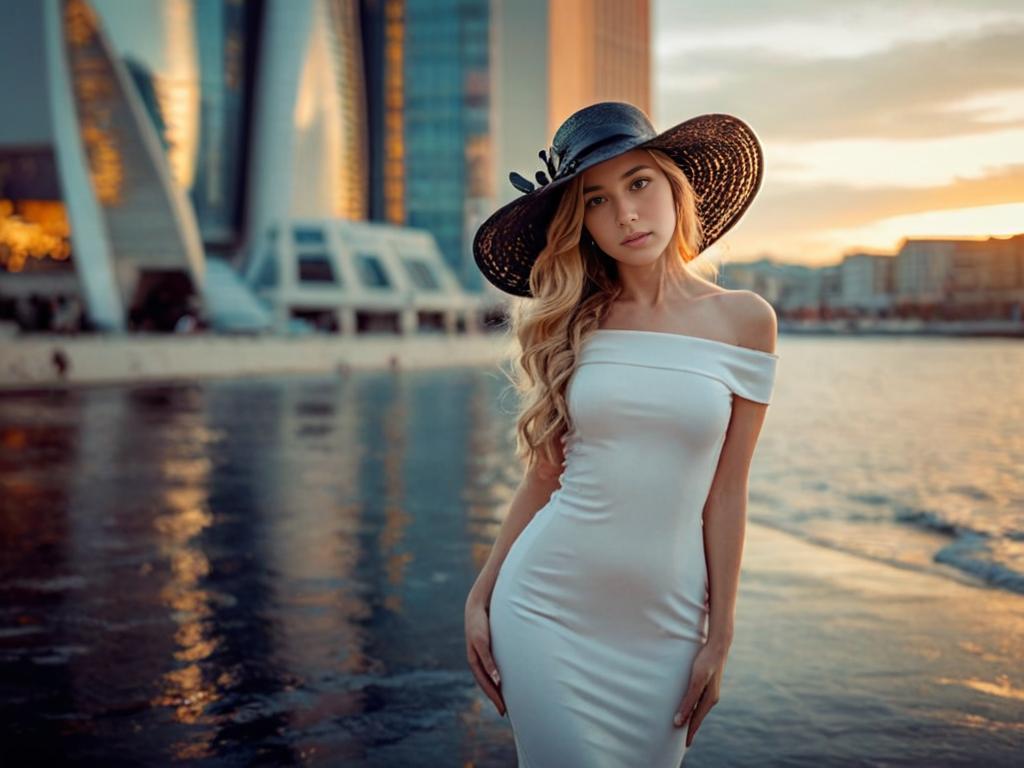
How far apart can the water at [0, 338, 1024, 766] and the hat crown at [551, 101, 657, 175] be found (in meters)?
2.41

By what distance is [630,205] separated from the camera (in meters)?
2.16

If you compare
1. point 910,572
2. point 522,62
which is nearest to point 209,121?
point 522,62

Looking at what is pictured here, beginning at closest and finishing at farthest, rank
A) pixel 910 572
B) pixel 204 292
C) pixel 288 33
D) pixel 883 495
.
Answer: pixel 910 572, pixel 883 495, pixel 204 292, pixel 288 33

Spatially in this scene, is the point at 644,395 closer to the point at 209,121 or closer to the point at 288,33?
the point at 209,121

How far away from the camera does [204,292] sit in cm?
5441

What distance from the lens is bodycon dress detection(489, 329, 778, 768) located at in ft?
6.77

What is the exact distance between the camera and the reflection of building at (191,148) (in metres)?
47.2

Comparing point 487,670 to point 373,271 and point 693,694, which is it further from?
point 373,271

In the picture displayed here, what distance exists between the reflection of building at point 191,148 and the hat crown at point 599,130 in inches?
1858

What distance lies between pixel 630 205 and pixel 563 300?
8.9 inches

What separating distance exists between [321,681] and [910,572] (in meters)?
4.60

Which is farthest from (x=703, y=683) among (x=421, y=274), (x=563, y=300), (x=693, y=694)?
(x=421, y=274)

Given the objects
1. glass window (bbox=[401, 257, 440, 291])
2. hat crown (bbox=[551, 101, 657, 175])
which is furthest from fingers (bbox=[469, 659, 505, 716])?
glass window (bbox=[401, 257, 440, 291])

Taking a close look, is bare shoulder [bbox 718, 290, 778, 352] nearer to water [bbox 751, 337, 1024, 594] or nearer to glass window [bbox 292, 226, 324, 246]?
water [bbox 751, 337, 1024, 594]
